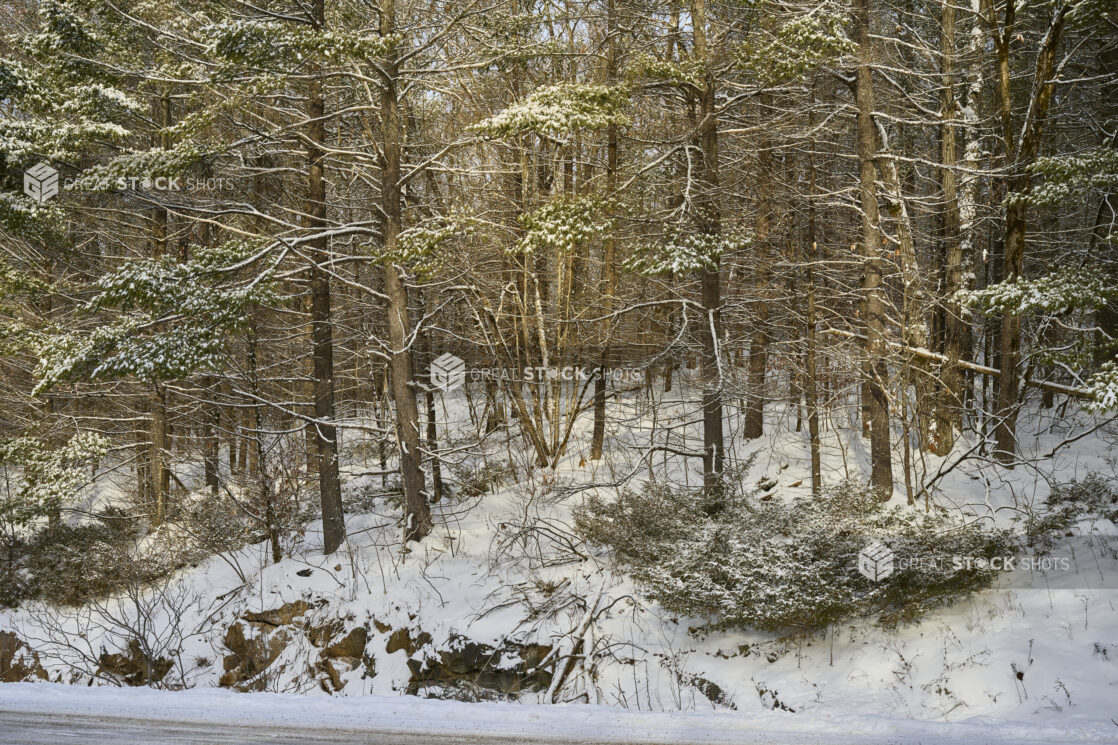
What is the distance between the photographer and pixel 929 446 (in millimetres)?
13164

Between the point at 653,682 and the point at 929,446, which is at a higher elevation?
the point at 929,446

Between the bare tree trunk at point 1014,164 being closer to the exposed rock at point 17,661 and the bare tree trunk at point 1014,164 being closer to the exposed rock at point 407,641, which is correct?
the exposed rock at point 407,641

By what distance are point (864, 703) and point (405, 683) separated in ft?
17.4

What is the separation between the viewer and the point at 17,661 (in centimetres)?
1059

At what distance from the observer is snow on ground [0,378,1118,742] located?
20.0 ft

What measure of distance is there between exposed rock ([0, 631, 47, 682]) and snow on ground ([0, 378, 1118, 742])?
0.22 meters

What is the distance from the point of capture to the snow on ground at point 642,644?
6.08m

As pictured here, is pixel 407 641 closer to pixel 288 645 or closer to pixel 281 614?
pixel 288 645

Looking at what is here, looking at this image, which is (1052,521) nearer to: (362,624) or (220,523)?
(362,624)


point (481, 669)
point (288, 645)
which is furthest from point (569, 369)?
point (288, 645)

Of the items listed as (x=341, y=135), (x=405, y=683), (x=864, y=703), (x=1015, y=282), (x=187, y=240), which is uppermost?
(x=341, y=135)

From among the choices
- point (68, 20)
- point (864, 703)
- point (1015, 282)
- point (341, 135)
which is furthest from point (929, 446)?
point (68, 20)

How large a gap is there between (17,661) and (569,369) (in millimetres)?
10085

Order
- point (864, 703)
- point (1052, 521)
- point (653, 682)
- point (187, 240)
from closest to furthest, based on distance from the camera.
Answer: point (864, 703), point (653, 682), point (1052, 521), point (187, 240)
